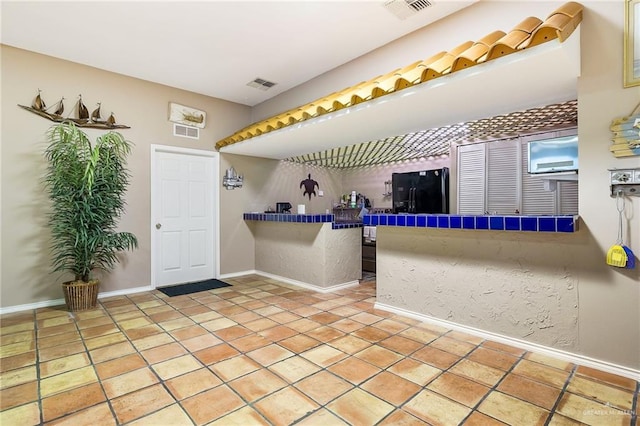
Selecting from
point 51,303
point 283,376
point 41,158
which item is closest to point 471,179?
point 283,376

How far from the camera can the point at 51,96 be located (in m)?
3.73

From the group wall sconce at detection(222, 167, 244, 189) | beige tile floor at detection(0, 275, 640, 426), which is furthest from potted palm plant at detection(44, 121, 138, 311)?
wall sconce at detection(222, 167, 244, 189)

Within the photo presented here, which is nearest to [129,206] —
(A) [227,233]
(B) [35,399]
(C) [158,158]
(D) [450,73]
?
(C) [158,158]

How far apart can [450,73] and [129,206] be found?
436 cm

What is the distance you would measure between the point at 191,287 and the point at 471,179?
4863 millimetres

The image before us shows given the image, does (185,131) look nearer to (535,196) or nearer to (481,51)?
(481,51)

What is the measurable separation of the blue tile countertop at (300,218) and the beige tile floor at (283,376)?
149 cm

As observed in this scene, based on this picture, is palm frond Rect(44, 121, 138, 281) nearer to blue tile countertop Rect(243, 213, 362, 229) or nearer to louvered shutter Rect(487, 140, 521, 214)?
blue tile countertop Rect(243, 213, 362, 229)

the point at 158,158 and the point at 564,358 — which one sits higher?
the point at 158,158

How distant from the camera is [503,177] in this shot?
4.63 m

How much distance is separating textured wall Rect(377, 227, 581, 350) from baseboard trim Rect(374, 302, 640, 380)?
0.15ft

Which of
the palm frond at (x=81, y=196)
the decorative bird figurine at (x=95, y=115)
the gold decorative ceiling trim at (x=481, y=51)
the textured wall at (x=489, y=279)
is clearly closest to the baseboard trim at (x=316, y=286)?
the textured wall at (x=489, y=279)

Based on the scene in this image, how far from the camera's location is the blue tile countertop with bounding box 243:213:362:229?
14.3 feet

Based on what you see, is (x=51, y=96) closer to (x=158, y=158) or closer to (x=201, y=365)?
(x=158, y=158)
